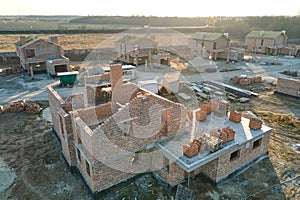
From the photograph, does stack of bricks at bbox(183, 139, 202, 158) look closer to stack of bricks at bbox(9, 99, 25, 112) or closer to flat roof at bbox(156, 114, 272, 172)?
flat roof at bbox(156, 114, 272, 172)

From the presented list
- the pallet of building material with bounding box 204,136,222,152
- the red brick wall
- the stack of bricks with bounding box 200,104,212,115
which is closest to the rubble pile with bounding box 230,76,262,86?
the stack of bricks with bounding box 200,104,212,115

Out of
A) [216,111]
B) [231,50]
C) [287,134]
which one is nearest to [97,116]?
[216,111]

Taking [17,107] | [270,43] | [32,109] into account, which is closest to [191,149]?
[32,109]

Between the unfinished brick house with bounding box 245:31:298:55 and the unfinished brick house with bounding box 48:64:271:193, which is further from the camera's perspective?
the unfinished brick house with bounding box 245:31:298:55

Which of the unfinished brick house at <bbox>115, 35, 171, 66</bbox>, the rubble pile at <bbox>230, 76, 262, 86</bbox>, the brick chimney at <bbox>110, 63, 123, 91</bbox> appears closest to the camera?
the brick chimney at <bbox>110, 63, 123, 91</bbox>

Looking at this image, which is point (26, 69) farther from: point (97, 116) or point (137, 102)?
point (137, 102)

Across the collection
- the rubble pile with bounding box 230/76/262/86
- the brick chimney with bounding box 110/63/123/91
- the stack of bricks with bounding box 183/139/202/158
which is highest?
the brick chimney with bounding box 110/63/123/91

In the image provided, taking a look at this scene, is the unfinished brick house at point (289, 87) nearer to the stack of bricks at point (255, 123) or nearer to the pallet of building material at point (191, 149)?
the stack of bricks at point (255, 123)

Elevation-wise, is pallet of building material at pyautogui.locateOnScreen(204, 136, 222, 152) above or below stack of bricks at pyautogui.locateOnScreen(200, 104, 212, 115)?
below
